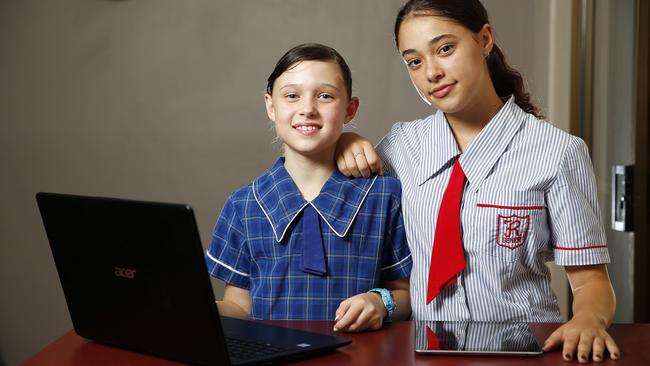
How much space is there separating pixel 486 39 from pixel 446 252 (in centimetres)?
43

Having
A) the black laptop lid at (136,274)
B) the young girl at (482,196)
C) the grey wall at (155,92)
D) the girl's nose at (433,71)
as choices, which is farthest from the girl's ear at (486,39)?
the grey wall at (155,92)

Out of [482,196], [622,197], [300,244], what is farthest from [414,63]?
[622,197]

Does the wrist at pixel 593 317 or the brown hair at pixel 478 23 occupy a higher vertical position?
the brown hair at pixel 478 23

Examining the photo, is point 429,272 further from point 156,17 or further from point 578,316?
point 156,17

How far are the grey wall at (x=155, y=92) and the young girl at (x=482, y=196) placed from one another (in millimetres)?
1357

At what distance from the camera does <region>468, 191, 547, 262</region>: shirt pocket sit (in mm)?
1390

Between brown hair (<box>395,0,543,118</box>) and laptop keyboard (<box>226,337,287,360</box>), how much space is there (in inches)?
28.8

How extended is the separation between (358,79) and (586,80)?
0.79 m

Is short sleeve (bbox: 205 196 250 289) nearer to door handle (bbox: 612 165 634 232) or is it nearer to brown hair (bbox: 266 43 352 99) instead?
brown hair (bbox: 266 43 352 99)

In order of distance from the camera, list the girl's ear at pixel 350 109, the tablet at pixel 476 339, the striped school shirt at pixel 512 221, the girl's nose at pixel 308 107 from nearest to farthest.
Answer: the tablet at pixel 476 339
the striped school shirt at pixel 512 221
the girl's nose at pixel 308 107
the girl's ear at pixel 350 109

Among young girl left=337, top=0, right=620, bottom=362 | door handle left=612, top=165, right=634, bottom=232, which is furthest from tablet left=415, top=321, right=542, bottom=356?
door handle left=612, top=165, right=634, bottom=232

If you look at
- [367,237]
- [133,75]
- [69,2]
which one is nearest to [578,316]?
[367,237]

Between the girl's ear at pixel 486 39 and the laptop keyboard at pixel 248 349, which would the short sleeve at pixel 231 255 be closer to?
the laptop keyboard at pixel 248 349

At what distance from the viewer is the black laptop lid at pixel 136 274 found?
3.00ft
